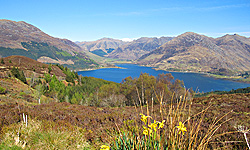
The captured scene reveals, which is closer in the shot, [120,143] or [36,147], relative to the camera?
[120,143]

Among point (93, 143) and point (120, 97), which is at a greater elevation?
point (93, 143)

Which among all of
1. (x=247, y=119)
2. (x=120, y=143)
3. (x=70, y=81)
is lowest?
(x=70, y=81)

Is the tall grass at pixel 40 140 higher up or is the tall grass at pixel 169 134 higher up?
the tall grass at pixel 169 134

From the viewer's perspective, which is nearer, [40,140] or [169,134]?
[169,134]

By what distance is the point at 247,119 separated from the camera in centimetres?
763

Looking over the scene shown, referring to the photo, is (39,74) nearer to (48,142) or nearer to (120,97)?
(120,97)

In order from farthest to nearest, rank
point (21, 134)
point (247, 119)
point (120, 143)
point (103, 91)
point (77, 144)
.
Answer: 1. point (103, 91)
2. point (247, 119)
3. point (21, 134)
4. point (77, 144)
5. point (120, 143)

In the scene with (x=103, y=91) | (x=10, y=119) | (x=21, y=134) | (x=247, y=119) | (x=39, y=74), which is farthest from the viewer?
(x=39, y=74)

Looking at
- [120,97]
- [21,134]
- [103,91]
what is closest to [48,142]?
[21,134]

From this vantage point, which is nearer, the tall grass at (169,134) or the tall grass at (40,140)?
the tall grass at (169,134)

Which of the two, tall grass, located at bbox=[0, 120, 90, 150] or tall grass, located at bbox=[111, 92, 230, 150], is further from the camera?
tall grass, located at bbox=[0, 120, 90, 150]

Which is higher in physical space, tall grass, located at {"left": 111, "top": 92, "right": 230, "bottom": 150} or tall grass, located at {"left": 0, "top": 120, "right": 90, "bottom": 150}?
tall grass, located at {"left": 111, "top": 92, "right": 230, "bottom": 150}

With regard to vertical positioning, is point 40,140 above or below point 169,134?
below

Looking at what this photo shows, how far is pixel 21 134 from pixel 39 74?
8683 centimetres
